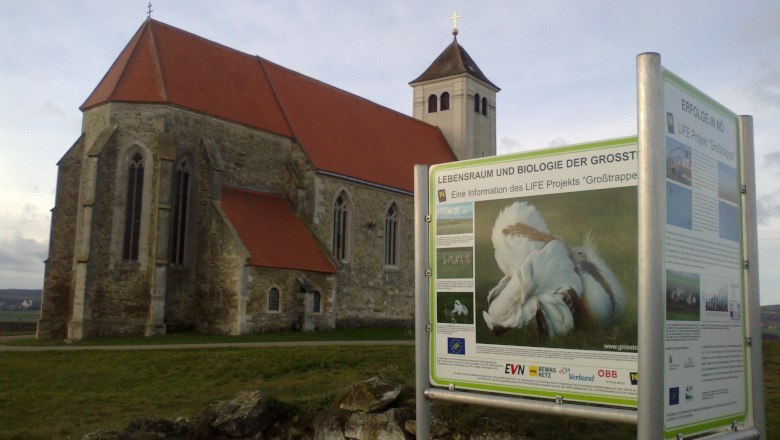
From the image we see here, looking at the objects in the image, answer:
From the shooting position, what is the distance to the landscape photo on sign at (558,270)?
454cm

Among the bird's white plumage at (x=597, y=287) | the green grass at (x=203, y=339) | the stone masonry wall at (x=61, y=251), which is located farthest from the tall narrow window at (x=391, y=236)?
the bird's white plumage at (x=597, y=287)

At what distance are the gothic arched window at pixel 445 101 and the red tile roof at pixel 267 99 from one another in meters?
4.88

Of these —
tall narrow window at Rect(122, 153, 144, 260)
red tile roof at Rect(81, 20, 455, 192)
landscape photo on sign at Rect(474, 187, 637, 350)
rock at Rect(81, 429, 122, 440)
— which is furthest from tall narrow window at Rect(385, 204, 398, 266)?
landscape photo on sign at Rect(474, 187, 637, 350)

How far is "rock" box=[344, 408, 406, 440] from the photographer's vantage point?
6630 mm

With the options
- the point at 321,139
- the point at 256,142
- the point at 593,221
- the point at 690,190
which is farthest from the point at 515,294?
the point at 321,139

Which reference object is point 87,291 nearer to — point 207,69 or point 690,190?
point 207,69

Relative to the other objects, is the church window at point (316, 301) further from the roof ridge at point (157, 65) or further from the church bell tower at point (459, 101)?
the church bell tower at point (459, 101)

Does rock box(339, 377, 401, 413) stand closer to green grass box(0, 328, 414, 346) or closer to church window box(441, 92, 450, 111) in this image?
green grass box(0, 328, 414, 346)

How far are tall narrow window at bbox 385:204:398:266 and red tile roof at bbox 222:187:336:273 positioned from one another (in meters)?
5.37

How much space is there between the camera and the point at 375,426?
6781 mm

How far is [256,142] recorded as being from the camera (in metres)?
28.1

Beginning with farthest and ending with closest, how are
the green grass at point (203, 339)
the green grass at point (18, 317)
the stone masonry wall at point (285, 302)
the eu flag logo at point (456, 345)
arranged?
the green grass at point (18, 317), the stone masonry wall at point (285, 302), the green grass at point (203, 339), the eu flag logo at point (456, 345)

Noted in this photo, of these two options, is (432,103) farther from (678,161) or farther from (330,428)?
(678,161)

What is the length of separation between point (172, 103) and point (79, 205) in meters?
5.31
